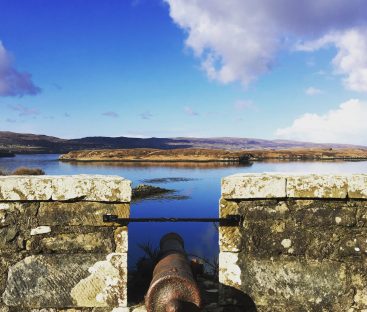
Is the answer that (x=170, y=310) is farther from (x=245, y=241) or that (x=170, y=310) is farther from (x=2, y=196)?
(x=2, y=196)

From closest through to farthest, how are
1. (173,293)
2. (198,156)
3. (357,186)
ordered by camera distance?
1. (173,293)
2. (357,186)
3. (198,156)

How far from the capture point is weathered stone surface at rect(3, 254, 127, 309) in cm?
385

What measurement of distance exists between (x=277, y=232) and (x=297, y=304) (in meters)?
0.71

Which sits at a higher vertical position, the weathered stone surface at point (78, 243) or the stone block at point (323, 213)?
the stone block at point (323, 213)

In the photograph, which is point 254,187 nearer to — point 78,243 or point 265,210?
point 265,210

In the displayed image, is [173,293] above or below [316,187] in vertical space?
below

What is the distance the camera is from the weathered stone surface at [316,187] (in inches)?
148

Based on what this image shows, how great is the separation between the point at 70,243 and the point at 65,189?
1.71 ft

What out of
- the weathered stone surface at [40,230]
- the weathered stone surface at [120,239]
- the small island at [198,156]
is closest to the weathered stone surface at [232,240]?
the weathered stone surface at [120,239]

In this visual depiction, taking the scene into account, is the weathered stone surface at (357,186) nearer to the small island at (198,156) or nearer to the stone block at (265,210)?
the stone block at (265,210)

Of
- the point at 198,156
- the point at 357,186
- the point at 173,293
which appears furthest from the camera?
the point at 198,156

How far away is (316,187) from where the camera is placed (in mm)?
3781

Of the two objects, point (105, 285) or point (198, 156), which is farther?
point (198, 156)

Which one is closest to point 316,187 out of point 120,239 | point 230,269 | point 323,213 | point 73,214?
point 323,213
